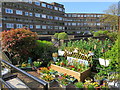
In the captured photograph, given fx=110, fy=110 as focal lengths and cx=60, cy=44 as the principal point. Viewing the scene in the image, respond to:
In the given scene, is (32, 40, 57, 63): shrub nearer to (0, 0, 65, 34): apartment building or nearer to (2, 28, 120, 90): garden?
(2, 28, 120, 90): garden

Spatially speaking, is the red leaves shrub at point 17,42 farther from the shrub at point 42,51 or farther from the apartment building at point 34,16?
the apartment building at point 34,16

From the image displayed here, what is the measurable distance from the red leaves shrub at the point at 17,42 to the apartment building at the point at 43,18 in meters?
13.8

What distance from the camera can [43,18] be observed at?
33.1m

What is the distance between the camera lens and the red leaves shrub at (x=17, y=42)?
518 cm

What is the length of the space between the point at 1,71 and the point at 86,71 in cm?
321

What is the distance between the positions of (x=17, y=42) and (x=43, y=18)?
29.0 m

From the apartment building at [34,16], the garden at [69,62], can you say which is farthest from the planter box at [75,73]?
the apartment building at [34,16]

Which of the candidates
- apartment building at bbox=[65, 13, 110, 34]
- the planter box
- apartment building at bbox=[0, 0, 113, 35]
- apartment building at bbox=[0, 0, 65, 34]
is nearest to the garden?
the planter box

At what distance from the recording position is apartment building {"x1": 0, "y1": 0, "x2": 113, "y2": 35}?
24.7 metres

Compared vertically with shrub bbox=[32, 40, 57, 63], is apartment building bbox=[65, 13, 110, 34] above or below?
above

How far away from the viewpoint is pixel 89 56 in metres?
5.02

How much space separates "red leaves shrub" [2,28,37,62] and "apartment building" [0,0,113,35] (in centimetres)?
1380

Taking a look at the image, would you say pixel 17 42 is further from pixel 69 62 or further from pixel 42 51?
pixel 69 62

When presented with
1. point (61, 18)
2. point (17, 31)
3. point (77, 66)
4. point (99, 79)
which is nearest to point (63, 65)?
point (77, 66)
